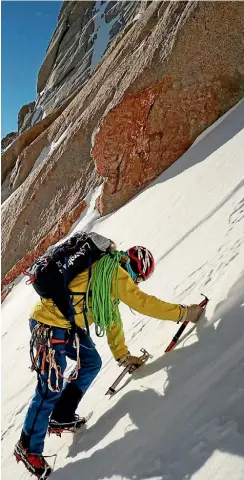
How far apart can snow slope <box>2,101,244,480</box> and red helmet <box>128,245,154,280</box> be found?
0.51 metres

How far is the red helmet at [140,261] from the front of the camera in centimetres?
330

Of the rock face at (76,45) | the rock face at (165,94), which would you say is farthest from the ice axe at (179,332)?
the rock face at (76,45)

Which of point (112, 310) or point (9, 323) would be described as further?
point (9, 323)

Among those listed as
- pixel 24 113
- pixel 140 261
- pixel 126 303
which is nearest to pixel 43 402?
pixel 126 303

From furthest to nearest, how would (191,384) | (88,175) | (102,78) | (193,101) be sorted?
(102,78) → (88,175) → (193,101) → (191,384)

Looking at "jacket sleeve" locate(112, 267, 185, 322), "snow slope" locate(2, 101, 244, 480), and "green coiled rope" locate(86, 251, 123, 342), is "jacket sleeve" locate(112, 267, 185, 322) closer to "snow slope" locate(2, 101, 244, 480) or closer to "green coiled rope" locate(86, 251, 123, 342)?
"green coiled rope" locate(86, 251, 123, 342)

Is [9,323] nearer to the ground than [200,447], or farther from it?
farther from it

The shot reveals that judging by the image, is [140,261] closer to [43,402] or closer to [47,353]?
[47,353]

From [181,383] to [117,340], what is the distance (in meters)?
0.93

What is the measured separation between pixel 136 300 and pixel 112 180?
7452 millimetres

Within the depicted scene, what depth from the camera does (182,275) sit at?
14.5 feet

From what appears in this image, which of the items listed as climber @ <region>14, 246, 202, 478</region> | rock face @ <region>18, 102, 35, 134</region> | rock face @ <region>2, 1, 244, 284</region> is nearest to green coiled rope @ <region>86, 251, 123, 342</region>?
climber @ <region>14, 246, 202, 478</region>

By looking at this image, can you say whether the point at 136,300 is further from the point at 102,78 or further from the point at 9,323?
the point at 102,78

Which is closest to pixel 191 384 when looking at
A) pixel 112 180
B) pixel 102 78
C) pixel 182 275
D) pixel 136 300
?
pixel 136 300
